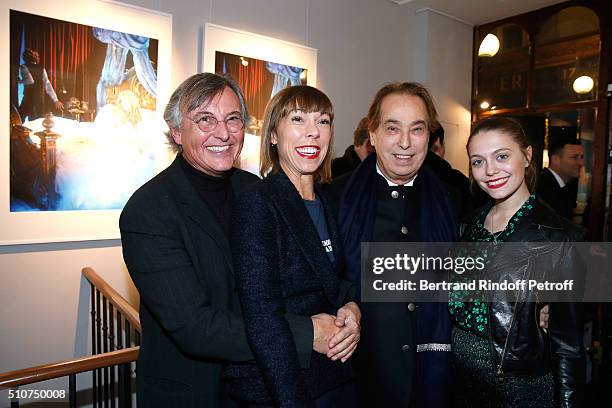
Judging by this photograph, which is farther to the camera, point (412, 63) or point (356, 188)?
point (412, 63)

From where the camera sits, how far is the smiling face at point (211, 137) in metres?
1.70

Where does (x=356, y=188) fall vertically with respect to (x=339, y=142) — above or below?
below

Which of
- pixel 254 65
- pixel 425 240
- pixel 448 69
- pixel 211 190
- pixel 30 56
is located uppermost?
pixel 448 69

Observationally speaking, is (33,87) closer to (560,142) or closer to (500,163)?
(500,163)

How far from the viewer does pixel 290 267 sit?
147cm

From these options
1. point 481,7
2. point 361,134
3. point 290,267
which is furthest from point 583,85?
point 290,267

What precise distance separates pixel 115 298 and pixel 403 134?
2014 mm

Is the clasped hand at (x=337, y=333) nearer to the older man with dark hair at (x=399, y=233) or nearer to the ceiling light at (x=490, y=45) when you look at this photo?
the older man with dark hair at (x=399, y=233)

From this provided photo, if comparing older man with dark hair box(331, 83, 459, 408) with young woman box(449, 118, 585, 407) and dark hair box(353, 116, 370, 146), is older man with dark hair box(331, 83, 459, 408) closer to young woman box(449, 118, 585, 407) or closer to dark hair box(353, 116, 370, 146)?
young woman box(449, 118, 585, 407)

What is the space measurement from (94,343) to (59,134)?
1543 millimetres

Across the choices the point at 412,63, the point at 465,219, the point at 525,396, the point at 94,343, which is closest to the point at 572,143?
the point at 412,63

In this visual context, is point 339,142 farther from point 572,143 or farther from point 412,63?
point 572,143

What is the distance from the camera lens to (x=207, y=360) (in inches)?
61.7

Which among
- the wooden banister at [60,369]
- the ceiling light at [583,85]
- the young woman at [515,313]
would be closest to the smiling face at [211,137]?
the wooden banister at [60,369]
